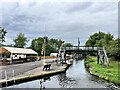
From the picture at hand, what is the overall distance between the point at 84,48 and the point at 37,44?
202ft

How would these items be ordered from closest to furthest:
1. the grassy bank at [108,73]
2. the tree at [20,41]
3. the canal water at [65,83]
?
the canal water at [65,83] → the grassy bank at [108,73] → the tree at [20,41]

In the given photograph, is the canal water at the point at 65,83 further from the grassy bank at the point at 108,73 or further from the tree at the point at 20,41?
the tree at the point at 20,41

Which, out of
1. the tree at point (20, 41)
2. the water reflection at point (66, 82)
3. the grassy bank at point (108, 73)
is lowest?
the water reflection at point (66, 82)

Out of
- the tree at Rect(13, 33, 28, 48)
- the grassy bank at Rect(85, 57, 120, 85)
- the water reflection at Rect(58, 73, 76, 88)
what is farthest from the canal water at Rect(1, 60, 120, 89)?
the tree at Rect(13, 33, 28, 48)

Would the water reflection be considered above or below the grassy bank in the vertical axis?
below

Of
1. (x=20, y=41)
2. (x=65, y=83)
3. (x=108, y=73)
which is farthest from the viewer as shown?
(x=20, y=41)

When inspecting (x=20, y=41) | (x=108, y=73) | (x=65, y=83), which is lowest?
(x=65, y=83)

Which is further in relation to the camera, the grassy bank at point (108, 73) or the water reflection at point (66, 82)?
the grassy bank at point (108, 73)

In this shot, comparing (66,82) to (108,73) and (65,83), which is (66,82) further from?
(108,73)

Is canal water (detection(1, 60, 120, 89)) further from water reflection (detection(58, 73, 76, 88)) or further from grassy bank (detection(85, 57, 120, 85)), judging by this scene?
grassy bank (detection(85, 57, 120, 85))

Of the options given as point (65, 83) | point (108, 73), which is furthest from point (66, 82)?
point (108, 73)

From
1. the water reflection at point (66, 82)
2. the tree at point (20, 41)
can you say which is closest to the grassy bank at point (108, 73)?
the water reflection at point (66, 82)

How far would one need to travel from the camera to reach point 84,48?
62219 millimetres

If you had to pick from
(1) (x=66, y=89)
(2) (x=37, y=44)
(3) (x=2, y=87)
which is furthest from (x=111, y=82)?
(2) (x=37, y=44)
